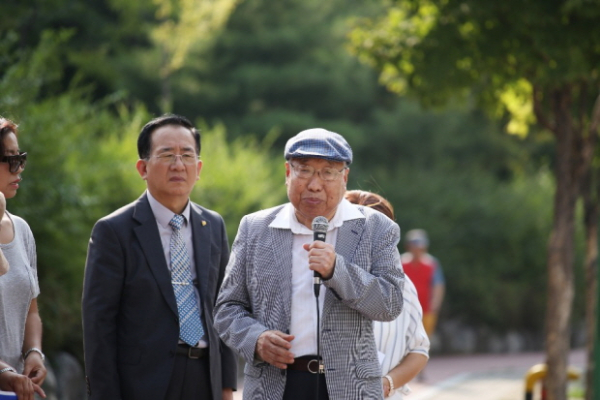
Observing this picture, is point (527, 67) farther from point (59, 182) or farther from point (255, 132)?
point (255, 132)

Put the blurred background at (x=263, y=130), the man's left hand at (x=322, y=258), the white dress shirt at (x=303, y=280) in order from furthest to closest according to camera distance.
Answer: the blurred background at (x=263, y=130) → the white dress shirt at (x=303, y=280) → the man's left hand at (x=322, y=258)

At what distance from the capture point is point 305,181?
446 centimetres

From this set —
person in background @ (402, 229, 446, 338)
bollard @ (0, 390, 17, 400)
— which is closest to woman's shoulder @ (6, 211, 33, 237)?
bollard @ (0, 390, 17, 400)

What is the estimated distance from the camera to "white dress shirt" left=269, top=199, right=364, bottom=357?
435 centimetres

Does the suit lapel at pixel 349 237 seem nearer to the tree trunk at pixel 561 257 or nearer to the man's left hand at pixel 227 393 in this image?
the man's left hand at pixel 227 393

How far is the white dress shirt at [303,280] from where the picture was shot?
14.3 feet

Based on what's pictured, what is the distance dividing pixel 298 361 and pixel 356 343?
26 centimetres

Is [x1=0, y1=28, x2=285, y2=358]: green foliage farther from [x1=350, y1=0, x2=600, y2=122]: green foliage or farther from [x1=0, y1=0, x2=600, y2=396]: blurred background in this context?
[x1=350, y1=0, x2=600, y2=122]: green foliage

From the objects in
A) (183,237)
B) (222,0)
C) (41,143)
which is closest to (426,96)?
(41,143)

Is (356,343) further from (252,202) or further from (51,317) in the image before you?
(252,202)

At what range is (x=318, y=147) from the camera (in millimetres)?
4469

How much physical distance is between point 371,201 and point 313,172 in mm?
855

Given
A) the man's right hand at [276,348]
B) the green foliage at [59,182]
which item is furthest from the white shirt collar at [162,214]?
the green foliage at [59,182]

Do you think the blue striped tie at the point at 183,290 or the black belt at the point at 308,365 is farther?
the blue striped tie at the point at 183,290
